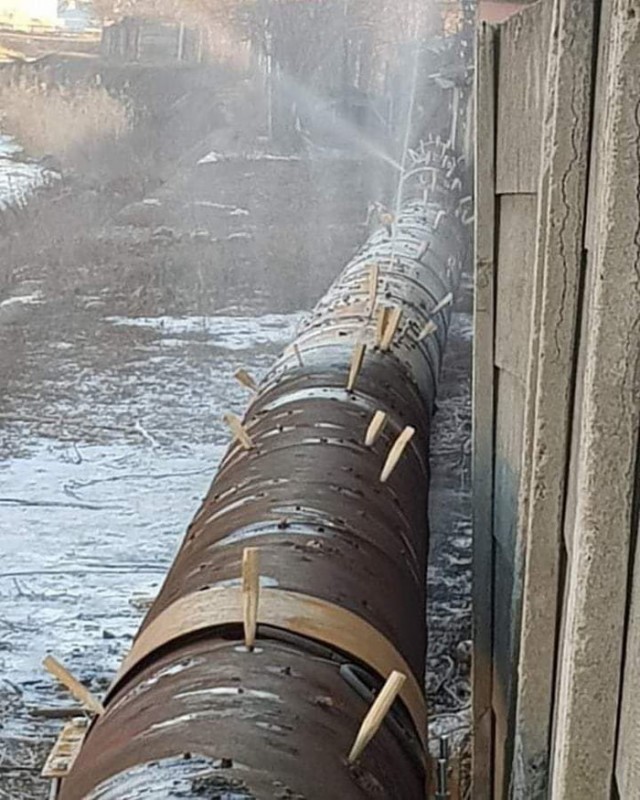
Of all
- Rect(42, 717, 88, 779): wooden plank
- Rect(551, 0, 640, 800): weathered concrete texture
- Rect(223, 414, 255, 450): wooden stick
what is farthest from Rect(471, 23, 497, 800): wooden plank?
Rect(551, 0, 640, 800): weathered concrete texture

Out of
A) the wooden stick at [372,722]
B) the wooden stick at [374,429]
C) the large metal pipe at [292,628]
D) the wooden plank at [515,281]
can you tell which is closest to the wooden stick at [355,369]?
the large metal pipe at [292,628]

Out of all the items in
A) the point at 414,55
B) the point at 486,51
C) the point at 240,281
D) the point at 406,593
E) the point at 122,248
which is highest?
the point at 414,55

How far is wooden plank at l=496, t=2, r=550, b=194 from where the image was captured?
189 centimetres

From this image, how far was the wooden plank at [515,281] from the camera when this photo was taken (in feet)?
6.64

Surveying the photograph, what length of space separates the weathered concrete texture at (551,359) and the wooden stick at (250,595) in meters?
0.41

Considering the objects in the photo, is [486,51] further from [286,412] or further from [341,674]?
[341,674]

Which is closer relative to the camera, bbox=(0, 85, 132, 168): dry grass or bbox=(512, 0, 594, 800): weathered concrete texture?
bbox=(512, 0, 594, 800): weathered concrete texture

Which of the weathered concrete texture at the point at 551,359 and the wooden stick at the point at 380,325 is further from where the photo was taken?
the wooden stick at the point at 380,325

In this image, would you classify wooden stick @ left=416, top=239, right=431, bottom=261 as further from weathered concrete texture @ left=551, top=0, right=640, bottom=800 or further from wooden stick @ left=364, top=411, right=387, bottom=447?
weathered concrete texture @ left=551, top=0, right=640, bottom=800

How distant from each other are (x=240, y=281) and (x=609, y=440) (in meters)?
9.65

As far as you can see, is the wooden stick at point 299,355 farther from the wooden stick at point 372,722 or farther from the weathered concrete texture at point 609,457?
the weathered concrete texture at point 609,457

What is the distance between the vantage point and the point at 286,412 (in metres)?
3.02

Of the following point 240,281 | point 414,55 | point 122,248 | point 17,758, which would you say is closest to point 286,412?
point 17,758

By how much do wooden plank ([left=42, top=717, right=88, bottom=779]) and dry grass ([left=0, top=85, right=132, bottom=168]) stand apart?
39.0 ft
